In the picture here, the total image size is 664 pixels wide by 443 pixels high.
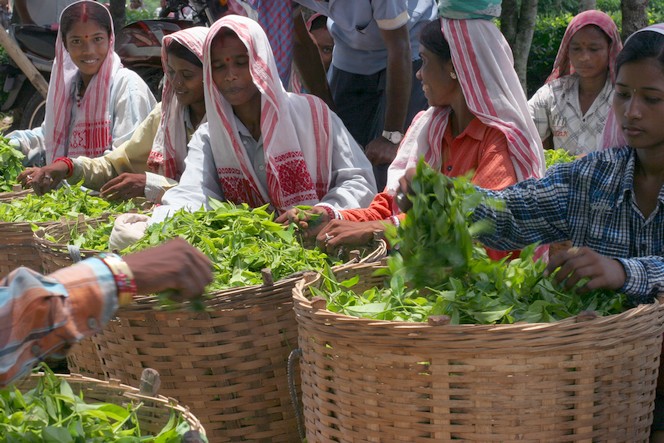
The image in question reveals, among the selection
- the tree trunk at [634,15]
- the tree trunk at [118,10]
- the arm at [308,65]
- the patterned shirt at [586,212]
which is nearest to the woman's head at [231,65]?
the patterned shirt at [586,212]

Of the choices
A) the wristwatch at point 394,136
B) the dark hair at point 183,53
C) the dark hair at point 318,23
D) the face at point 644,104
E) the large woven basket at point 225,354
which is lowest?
the large woven basket at point 225,354

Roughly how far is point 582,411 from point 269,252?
4.30 feet

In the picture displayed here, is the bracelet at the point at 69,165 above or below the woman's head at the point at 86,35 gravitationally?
below

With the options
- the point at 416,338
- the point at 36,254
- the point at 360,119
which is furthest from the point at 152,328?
the point at 360,119

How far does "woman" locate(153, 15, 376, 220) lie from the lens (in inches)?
155

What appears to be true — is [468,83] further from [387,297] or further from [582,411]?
[582,411]

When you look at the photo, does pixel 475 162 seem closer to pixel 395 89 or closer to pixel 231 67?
pixel 231 67

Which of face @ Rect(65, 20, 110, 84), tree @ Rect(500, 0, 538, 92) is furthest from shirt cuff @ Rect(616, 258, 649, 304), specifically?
tree @ Rect(500, 0, 538, 92)

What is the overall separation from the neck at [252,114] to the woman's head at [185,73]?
20.4 inches

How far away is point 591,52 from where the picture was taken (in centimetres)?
551

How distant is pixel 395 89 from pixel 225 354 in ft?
7.39

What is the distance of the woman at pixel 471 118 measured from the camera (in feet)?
11.0

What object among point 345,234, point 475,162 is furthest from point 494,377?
point 475,162

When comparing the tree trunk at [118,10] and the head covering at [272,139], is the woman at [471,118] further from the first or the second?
the tree trunk at [118,10]
